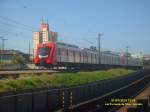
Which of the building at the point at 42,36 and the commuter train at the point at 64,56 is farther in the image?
the building at the point at 42,36

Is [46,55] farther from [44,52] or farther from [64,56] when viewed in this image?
[64,56]

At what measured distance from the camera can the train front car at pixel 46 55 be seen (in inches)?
1761

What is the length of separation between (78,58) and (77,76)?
19258 millimetres

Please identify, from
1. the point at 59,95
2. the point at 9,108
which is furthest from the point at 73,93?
the point at 9,108

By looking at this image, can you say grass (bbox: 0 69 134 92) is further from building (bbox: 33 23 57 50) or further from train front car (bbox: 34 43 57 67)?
building (bbox: 33 23 57 50)

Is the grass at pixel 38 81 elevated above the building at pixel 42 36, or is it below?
below

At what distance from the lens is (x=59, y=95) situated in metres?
20.3

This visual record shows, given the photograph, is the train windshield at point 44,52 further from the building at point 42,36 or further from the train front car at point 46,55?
the building at point 42,36

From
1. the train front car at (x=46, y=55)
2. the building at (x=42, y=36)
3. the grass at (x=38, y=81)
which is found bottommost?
the grass at (x=38, y=81)

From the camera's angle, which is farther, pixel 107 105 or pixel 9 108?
pixel 107 105

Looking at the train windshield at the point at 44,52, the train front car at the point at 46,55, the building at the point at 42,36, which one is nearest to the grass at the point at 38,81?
the train front car at the point at 46,55

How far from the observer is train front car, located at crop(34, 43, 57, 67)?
44719mm

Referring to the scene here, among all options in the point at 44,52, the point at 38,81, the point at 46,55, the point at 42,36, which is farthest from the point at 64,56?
the point at 42,36

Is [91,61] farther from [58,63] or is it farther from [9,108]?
[9,108]
